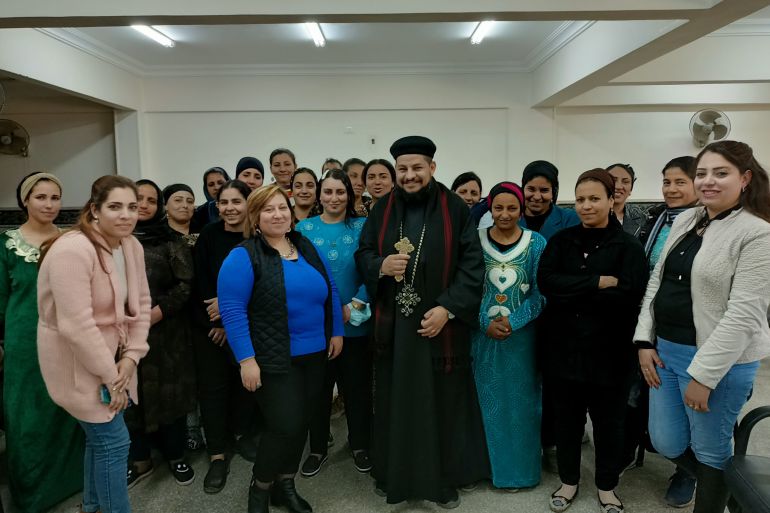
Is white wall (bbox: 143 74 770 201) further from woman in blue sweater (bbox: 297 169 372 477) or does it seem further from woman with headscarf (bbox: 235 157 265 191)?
woman in blue sweater (bbox: 297 169 372 477)

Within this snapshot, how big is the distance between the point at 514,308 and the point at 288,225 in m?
1.15

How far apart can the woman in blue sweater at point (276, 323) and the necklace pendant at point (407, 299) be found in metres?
0.34

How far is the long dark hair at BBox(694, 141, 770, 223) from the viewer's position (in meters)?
1.66

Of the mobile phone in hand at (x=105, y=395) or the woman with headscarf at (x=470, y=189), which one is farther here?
the woman with headscarf at (x=470, y=189)

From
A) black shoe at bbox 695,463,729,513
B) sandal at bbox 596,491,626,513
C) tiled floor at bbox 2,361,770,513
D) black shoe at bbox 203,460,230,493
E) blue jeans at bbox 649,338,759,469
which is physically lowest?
tiled floor at bbox 2,361,770,513

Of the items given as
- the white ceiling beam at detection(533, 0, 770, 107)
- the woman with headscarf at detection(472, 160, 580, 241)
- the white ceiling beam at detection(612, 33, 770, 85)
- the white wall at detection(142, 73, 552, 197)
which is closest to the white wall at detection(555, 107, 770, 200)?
the white wall at detection(142, 73, 552, 197)

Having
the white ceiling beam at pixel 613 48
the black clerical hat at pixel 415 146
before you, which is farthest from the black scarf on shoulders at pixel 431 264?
the white ceiling beam at pixel 613 48

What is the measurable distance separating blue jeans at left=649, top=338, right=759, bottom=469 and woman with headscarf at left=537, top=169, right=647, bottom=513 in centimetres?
21

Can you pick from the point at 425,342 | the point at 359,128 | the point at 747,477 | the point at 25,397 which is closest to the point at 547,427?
the point at 425,342

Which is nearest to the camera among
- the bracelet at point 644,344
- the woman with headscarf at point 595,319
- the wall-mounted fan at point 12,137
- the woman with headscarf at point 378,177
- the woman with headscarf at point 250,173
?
the bracelet at point 644,344

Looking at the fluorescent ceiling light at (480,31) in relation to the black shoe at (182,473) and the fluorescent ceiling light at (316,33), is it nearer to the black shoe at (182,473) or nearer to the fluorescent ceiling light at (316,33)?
the fluorescent ceiling light at (316,33)

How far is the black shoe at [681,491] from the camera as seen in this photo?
2.38m

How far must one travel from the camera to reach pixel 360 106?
6.50 metres

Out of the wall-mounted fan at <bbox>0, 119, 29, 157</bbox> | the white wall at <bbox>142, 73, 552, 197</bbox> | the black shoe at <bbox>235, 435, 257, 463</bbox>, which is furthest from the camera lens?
the wall-mounted fan at <bbox>0, 119, 29, 157</bbox>
